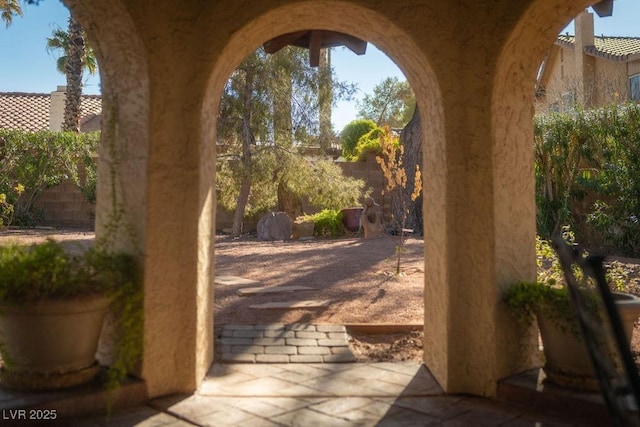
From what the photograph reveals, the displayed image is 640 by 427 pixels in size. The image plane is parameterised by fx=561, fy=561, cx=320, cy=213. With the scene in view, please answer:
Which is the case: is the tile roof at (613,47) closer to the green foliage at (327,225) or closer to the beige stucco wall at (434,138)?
the green foliage at (327,225)

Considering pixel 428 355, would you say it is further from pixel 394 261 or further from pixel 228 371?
pixel 394 261

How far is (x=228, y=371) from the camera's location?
404 cm

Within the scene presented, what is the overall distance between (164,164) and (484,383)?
2421 mm

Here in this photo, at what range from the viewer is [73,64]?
16328 millimetres

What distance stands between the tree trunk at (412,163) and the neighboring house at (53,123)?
331 inches

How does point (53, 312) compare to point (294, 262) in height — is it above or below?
above

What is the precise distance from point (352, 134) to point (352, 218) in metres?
5.39

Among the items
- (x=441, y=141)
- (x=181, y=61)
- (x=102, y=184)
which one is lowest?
(x=102, y=184)

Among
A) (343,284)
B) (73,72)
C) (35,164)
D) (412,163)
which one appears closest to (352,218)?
(412,163)

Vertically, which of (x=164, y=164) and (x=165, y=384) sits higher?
(x=164, y=164)

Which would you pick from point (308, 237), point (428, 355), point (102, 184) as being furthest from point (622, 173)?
point (102, 184)

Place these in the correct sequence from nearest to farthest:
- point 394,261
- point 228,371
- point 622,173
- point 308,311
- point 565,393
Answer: point 565,393
point 228,371
point 308,311
point 394,261
point 622,173

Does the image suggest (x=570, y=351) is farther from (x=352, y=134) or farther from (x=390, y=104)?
(x=390, y=104)

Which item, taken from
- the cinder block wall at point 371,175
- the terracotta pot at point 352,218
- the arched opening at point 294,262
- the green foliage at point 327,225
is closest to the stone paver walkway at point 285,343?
the arched opening at point 294,262
